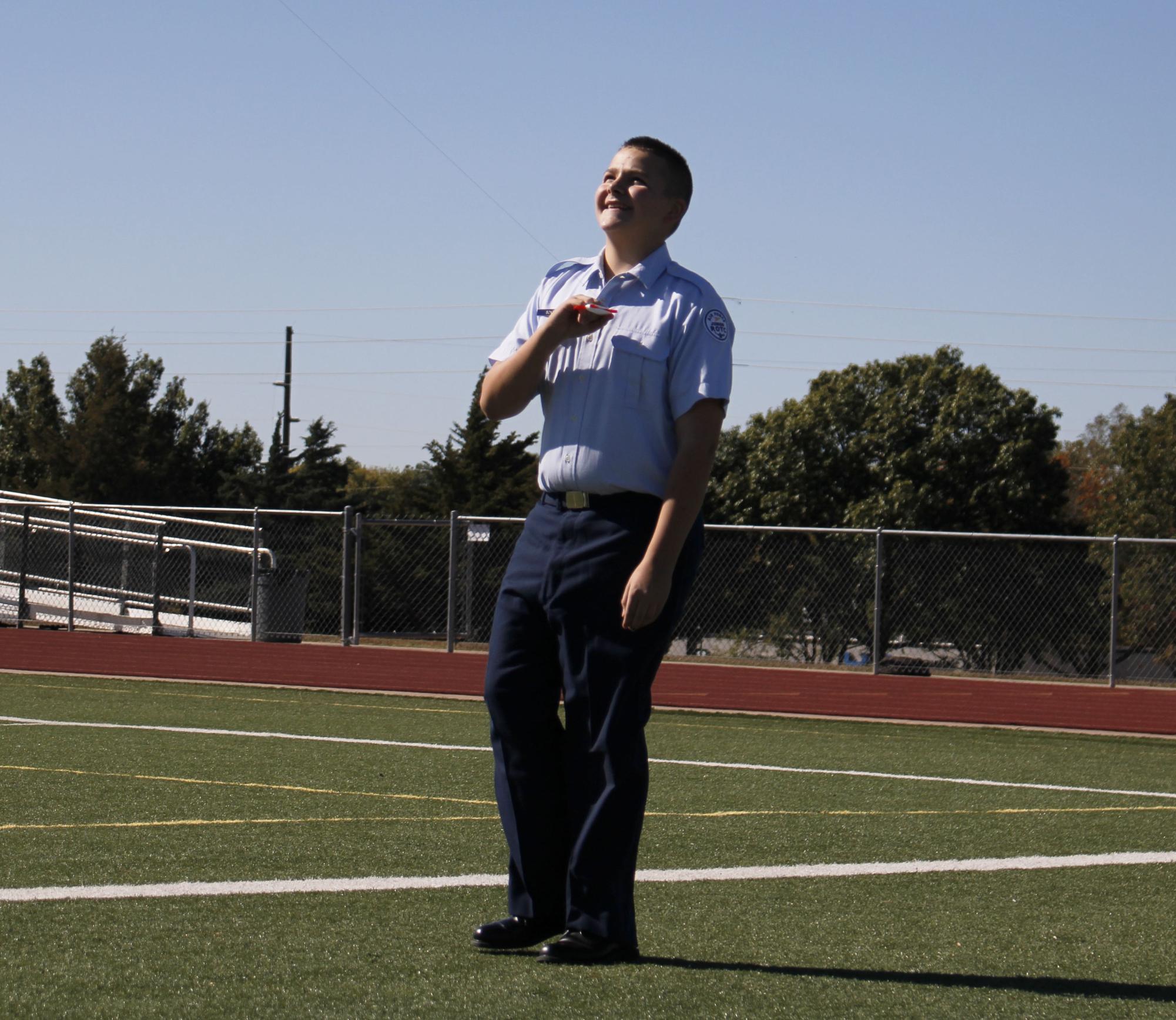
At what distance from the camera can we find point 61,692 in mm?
12914

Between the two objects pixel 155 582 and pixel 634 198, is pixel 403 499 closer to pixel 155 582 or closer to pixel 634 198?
pixel 155 582

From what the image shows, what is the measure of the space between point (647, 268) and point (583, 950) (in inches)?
58.8

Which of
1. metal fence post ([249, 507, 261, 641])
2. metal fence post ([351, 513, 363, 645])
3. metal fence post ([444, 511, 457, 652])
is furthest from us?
metal fence post ([249, 507, 261, 641])

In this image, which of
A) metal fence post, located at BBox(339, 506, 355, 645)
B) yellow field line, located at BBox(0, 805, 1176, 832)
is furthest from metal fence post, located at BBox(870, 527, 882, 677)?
yellow field line, located at BBox(0, 805, 1176, 832)

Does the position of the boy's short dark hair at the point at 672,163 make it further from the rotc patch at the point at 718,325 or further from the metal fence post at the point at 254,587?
the metal fence post at the point at 254,587

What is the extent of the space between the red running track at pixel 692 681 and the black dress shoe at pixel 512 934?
1038 cm

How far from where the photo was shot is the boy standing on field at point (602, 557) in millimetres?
3420

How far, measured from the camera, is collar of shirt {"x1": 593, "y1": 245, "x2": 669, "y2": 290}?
141 inches

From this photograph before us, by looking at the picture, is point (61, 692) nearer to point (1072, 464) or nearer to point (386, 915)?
point (386, 915)

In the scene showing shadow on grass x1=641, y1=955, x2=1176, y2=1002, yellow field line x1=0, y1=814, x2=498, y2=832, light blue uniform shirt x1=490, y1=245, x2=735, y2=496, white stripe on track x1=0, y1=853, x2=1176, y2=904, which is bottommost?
yellow field line x1=0, y1=814, x2=498, y2=832

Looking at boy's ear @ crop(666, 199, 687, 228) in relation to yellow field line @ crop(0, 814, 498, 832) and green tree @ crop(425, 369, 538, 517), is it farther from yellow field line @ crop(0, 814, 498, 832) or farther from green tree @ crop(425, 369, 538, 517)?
green tree @ crop(425, 369, 538, 517)

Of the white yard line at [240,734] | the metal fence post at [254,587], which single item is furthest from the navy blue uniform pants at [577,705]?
the metal fence post at [254,587]

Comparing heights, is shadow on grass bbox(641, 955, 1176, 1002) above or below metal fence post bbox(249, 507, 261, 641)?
below

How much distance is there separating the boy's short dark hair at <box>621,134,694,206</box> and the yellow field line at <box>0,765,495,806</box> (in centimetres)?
320
